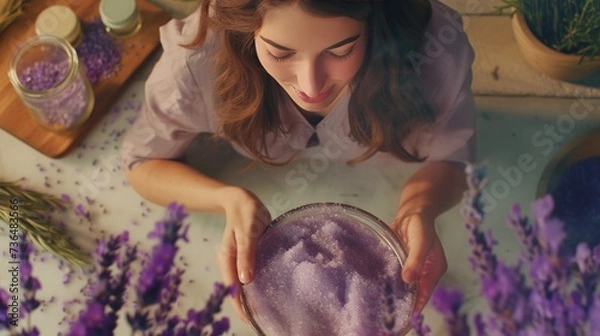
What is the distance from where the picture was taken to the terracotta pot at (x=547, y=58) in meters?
0.76

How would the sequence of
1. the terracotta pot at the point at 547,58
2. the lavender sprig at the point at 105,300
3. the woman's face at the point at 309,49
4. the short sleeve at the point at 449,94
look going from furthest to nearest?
the terracotta pot at the point at 547,58 < the short sleeve at the point at 449,94 < the woman's face at the point at 309,49 < the lavender sprig at the point at 105,300

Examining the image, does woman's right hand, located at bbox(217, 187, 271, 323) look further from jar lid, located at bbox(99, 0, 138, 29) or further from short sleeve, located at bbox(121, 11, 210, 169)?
jar lid, located at bbox(99, 0, 138, 29)

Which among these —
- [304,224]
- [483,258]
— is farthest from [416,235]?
[483,258]

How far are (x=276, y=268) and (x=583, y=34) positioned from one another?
0.43 metres

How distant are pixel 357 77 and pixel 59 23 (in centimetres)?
43

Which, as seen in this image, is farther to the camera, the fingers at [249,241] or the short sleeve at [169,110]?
the short sleeve at [169,110]

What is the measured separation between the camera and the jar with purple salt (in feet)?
1.76

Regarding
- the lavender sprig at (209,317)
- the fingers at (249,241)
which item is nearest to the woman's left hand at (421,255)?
the fingers at (249,241)

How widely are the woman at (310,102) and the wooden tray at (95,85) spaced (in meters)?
0.08

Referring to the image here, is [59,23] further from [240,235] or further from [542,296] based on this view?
[542,296]

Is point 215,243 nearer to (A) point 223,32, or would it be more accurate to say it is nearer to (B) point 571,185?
(A) point 223,32

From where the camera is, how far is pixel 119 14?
832mm

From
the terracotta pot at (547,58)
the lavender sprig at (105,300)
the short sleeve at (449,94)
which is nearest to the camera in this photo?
the lavender sprig at (105,300)

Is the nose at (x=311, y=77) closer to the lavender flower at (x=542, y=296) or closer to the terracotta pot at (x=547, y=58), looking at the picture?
the lavender flower at (x=542, y=296)
